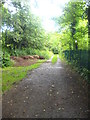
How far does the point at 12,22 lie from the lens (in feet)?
36.5

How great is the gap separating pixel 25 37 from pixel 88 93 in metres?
14.8

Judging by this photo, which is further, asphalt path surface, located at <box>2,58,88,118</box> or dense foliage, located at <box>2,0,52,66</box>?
dense foliage, located at <box>2,0,52,66</box>

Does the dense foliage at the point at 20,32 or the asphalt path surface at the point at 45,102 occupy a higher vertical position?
the dense foliage at the point at 20,32

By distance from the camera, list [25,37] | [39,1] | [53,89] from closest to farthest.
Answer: [53,89] → [39,1] → [25,37]

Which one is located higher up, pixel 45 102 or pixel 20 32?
pixel 20 32

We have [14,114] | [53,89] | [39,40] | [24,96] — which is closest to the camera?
[14,114]

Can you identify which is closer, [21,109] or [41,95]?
[21,109]

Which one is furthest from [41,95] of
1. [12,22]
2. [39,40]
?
[39,40]

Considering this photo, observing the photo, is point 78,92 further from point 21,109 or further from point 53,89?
point 21,109

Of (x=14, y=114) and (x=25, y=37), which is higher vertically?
(x=25, y=37)

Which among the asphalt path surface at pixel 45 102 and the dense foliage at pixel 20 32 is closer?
the asphalt path surface at pixel 45 102

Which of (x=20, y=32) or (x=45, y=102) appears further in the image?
(x=20, y=32)

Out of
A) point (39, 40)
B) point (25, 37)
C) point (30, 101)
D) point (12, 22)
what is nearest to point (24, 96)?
point (30, 101)

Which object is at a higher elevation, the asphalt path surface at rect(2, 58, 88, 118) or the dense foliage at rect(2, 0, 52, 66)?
the dense foliage at rect(2, 0, 52, 66)
